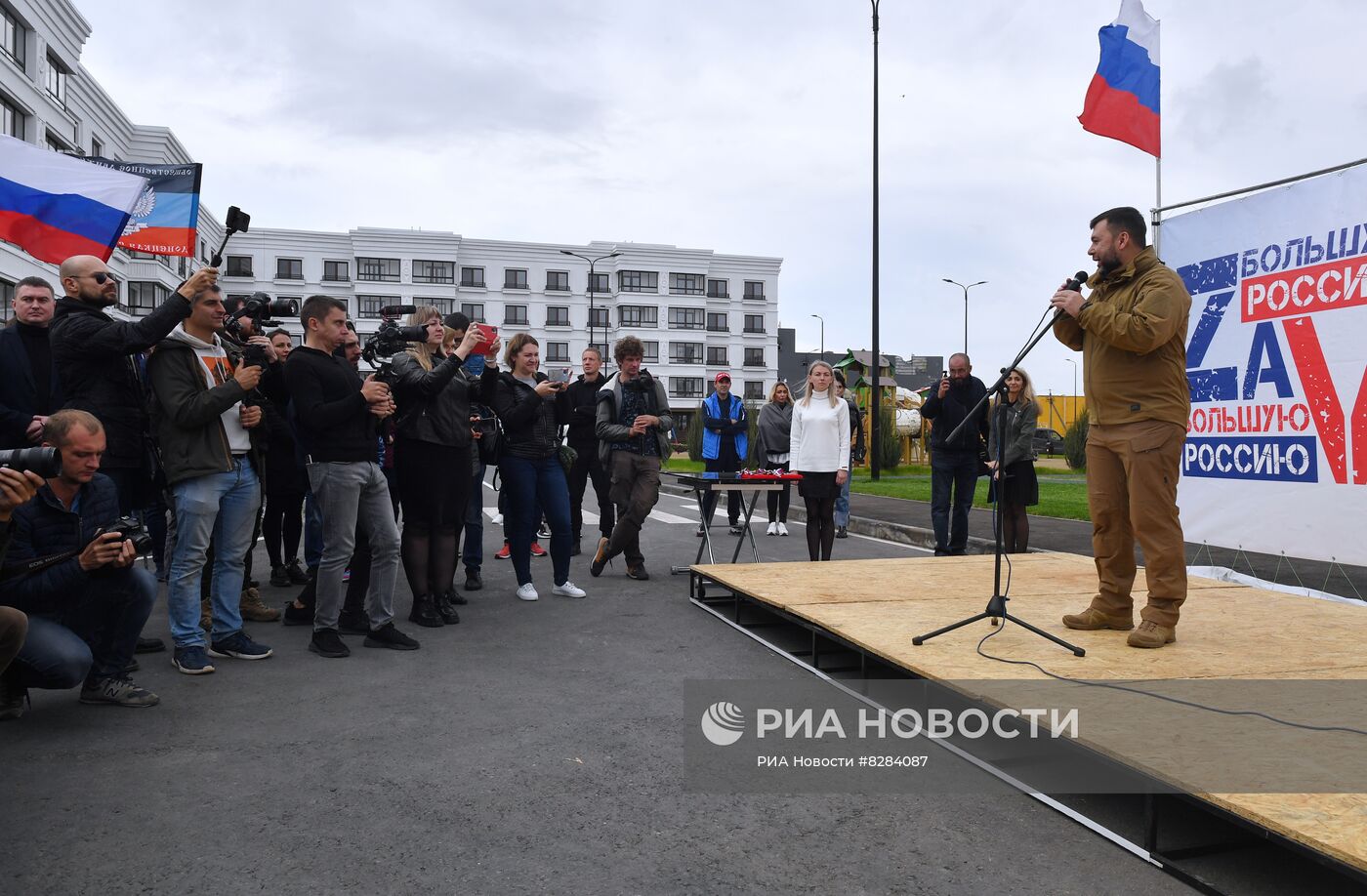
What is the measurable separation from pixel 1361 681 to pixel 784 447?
8.37 meters

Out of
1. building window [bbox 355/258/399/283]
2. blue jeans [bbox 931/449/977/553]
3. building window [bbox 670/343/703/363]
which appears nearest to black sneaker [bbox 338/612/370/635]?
blue jeans [bbox 931/449/977/553]

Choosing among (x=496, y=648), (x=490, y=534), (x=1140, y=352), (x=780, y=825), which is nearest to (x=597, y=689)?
(x=496, y=648)

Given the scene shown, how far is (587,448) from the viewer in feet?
32.3

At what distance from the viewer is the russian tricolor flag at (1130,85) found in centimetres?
824

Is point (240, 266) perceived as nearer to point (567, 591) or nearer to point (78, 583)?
point (567, 591)

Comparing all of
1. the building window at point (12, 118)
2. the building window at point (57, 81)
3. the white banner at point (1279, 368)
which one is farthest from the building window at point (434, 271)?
the white banner at point (1279, 368)

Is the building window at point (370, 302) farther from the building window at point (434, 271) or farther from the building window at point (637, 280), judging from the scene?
the building window at point (637, 280)

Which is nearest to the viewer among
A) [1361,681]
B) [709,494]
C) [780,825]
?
[780,825]

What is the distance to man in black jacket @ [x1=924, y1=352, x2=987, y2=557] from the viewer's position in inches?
372

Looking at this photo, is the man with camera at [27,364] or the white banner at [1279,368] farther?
the white banner at [1279,368]

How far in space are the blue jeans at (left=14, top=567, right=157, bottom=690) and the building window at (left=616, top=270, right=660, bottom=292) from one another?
243 feet

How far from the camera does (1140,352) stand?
16.0 feet

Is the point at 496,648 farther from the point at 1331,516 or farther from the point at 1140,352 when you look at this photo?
the point at 1331,516

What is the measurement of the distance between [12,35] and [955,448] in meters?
33.8
